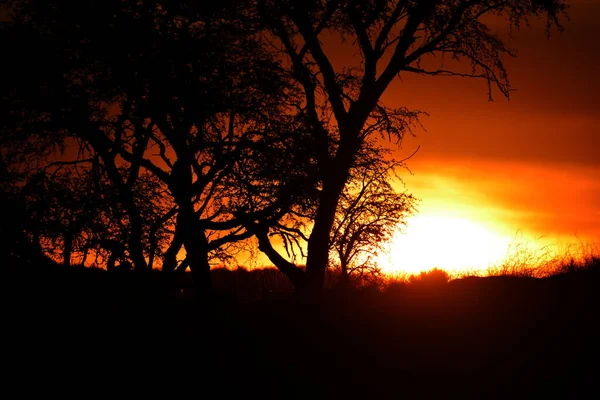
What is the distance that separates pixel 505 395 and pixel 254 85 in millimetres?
8824

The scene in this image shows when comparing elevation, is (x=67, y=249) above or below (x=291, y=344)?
above

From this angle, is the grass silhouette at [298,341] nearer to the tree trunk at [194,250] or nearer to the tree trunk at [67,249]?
the tree trunk at [194,250]

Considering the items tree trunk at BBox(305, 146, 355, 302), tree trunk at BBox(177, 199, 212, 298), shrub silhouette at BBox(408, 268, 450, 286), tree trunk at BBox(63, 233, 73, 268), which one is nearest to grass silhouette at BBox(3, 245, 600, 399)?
tree trunk at BBox(177, 199, 212, 298)

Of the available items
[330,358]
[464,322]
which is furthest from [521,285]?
[330,358]

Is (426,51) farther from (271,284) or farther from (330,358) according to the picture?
(271,284)

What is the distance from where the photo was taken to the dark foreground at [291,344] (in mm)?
10656

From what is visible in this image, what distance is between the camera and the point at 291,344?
12383 millimetres

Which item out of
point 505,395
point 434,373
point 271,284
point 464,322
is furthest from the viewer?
point 271,284

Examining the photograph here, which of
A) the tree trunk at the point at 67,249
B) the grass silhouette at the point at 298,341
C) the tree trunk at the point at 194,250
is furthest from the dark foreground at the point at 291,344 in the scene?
the tree trunk at the point at 67,249

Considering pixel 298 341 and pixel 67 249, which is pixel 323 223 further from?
pixel 67 249

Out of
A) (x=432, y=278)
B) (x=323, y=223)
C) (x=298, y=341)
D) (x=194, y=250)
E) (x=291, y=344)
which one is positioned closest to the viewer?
(x=291, y=344)

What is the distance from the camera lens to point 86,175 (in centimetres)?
1591

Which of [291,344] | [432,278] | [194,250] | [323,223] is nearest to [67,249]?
[194,250]

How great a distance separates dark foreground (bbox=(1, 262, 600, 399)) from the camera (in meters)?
10.7
